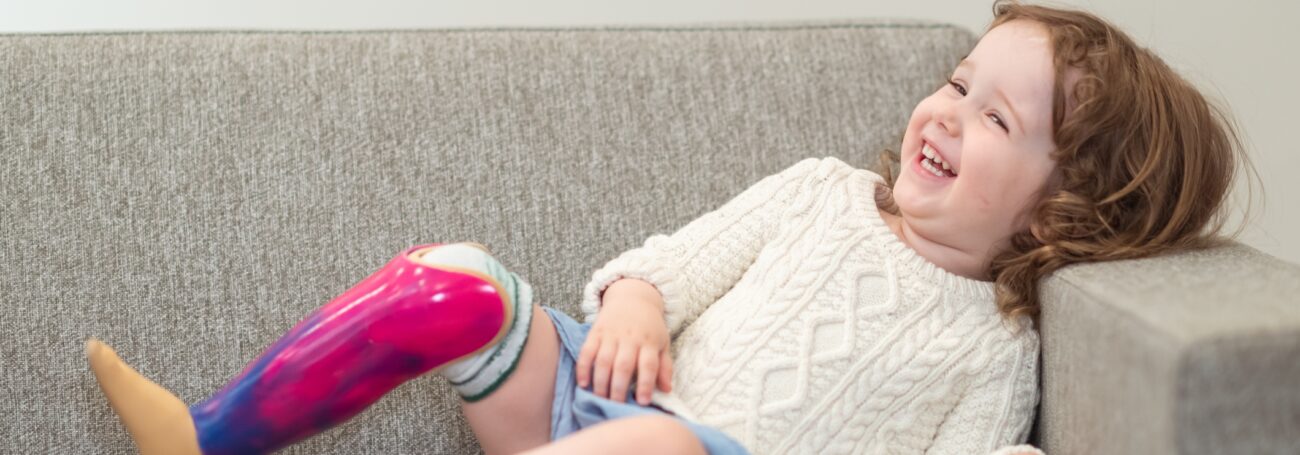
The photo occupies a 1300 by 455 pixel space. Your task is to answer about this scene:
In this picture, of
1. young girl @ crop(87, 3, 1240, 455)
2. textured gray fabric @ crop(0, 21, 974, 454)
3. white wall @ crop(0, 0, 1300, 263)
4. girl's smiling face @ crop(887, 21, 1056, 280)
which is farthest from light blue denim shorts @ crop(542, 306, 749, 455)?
white wall @ crop(0, 0, 1300, 263)

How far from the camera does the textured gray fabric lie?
1.11 m

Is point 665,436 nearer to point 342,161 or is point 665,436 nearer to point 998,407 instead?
point 998,407

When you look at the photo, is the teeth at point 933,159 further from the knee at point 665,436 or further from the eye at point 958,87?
the knee at point 665,436

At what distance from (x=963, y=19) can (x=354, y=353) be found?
1204mm

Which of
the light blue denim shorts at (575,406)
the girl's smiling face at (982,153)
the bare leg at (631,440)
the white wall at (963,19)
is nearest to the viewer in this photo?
the bare leg at (631,440)

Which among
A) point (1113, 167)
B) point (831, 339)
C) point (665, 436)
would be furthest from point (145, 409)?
point (1113, 167)

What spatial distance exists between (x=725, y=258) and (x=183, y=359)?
529mm

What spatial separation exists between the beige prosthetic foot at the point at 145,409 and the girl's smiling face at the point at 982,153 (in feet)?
2.14

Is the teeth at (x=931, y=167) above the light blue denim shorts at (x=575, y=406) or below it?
above

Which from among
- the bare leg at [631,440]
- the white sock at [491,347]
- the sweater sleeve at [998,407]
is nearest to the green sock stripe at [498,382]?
the white sock at [491,347]

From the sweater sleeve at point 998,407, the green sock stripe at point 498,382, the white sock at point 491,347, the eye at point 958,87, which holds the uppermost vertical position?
the eye at point 958,87

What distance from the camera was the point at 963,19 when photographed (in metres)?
1.75

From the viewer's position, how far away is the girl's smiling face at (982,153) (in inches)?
40.6

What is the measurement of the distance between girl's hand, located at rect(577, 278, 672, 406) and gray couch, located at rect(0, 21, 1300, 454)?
20 cm
